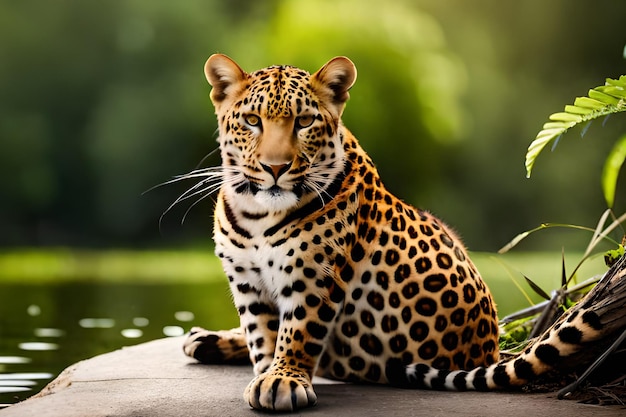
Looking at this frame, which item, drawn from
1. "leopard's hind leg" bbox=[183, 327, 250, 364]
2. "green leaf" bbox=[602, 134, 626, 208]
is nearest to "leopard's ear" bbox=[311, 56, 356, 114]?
"green leaf" bbox=[602, 134, 626, 208]

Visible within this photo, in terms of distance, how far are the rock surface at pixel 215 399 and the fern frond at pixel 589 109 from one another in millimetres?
722

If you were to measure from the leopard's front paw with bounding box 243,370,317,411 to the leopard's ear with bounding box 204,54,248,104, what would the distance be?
94 centimetres

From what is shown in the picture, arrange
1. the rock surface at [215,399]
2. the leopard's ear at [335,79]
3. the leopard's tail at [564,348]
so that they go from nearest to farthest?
1. the rock surface at [215,399]
2. the leopard's tail at [564,348]
3. the leopard's ear at [335,79]

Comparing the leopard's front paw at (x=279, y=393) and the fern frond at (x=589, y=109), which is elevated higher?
the fern frond at (x=589, y=109)

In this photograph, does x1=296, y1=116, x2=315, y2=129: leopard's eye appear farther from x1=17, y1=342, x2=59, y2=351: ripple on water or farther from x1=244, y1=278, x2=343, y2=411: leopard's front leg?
x1=17, y1=342, x2=59, y2=351: ripple on water

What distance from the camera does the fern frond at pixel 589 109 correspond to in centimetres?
283

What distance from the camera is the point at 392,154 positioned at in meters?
14.8

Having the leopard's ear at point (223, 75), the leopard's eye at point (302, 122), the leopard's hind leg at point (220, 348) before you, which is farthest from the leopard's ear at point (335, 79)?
the leopard's hind leg at point (220, 348)

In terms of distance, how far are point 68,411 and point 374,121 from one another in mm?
12209

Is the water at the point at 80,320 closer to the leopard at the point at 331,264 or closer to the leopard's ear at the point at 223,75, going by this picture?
the leopard at the point at 331,264

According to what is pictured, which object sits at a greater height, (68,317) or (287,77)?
(68,317)

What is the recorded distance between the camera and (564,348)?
2.78 meters

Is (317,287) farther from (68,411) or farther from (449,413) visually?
(68,411)

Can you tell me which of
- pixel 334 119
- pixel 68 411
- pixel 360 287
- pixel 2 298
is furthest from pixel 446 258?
pixel 2 298
